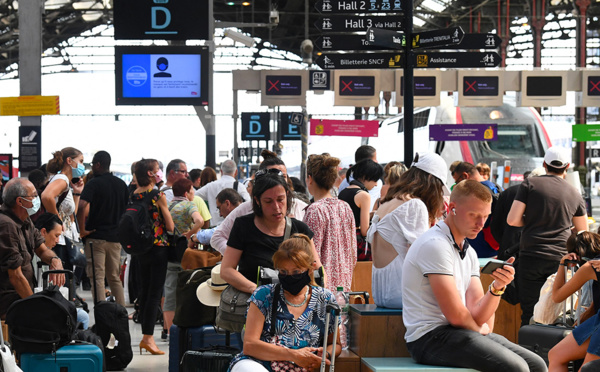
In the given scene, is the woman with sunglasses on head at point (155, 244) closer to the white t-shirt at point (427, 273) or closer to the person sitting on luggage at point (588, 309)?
the person sitting on luggage at point (588, 309)

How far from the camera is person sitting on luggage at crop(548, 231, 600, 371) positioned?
14.6 ft

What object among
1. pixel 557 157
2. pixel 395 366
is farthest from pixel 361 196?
pixel 395 366

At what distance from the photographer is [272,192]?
4.95m

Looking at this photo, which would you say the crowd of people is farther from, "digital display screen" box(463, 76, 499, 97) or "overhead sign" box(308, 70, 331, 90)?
"digital display screen" box(463, 76, 499, 97)

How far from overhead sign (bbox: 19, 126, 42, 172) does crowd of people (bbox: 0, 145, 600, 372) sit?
3237 millimetres

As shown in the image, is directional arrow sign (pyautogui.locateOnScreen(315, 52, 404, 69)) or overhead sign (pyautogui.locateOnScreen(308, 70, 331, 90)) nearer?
directional arrow sign (pyautogui.locateOnScreen(315, 52, 404, 69))

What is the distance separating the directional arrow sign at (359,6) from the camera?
8969mm

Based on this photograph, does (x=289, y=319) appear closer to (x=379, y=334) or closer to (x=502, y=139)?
(x=379, y=334)

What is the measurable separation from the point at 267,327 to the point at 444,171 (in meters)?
1.61

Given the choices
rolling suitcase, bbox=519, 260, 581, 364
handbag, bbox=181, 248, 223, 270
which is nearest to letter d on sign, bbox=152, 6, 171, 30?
handbag, bbox=181, 248, 223, 270

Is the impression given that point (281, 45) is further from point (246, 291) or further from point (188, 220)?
point (246, 291)

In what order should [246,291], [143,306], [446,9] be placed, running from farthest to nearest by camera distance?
1. [446,9]
2. [143,306]
3. [246,291]

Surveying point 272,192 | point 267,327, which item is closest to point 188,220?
point 272,192

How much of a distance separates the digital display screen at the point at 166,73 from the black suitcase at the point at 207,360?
8.71 m
